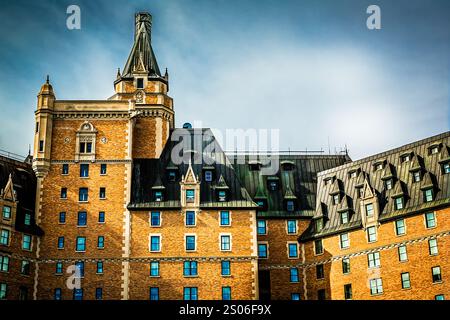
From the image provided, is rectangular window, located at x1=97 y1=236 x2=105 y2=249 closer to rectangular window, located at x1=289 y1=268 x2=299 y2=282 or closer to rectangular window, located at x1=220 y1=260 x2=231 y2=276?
rectangular window, located at x1=220 y1=260 x2=231 y2=276

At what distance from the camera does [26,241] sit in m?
80.6

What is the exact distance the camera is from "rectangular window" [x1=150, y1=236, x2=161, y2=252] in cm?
8175

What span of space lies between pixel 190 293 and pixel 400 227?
956 inches

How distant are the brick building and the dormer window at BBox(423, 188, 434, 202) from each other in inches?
4.8

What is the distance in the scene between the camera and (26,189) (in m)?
84.6

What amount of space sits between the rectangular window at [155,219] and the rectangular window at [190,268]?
565 cm

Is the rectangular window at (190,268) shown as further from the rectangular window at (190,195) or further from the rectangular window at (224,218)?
the rectangular window at (190,195)

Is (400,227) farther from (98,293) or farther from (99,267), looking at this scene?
(98,293)

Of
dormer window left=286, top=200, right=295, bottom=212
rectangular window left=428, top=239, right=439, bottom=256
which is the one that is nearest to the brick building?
rectangular window left=428, top=239, right=439, bottom=256

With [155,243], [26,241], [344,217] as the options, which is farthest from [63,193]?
[344,217]

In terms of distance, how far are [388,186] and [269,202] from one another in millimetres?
15681
